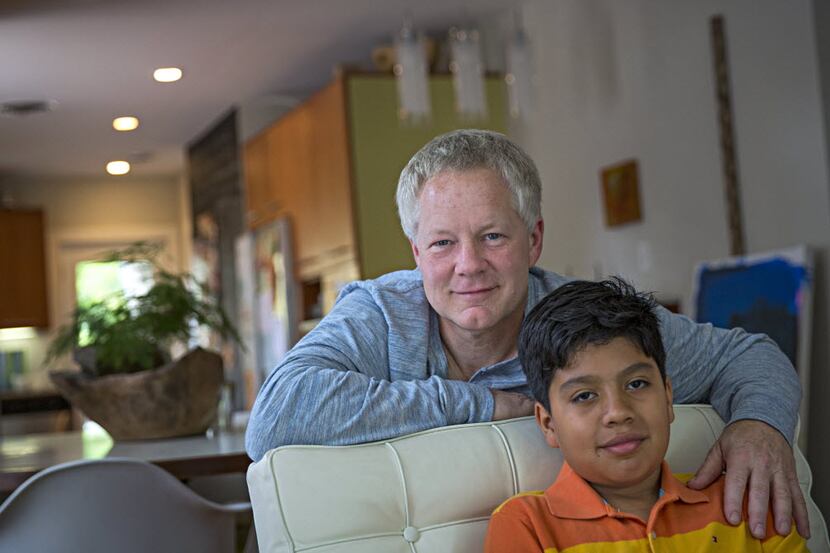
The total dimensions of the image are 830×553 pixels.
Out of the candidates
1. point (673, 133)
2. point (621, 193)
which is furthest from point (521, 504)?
point (621, 193)

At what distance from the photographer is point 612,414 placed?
1511 mm

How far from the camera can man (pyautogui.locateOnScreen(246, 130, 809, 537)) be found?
1.61 m

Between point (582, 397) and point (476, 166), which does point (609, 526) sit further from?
point (476, 166)

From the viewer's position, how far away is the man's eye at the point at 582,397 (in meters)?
1.55

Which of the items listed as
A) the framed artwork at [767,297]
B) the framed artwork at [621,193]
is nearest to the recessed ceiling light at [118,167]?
the framed artwork at [621,193]

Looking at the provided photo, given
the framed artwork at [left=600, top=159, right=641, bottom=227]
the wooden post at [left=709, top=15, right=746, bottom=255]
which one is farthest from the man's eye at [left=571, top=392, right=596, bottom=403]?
the framed artwork at [left=600, top=159, right=641, bottom=227]

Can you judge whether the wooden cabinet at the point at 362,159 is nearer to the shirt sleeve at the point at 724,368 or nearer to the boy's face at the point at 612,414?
the shirt sleeve at the point at 724,368

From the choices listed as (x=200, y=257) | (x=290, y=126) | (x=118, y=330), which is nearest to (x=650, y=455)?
(x=118, y=330)

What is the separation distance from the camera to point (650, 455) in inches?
59.9

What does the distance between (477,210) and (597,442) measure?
42 centimetres

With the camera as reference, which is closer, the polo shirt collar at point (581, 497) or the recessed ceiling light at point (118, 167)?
the polo shirt collar at point (581, 497)

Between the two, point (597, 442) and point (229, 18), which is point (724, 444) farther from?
point (229, 18)

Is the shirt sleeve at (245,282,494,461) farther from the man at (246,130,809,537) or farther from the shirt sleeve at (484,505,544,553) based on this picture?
the shirt sleeve at (484,505,544,553)

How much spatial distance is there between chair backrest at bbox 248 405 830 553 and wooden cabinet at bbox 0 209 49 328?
843 cm
